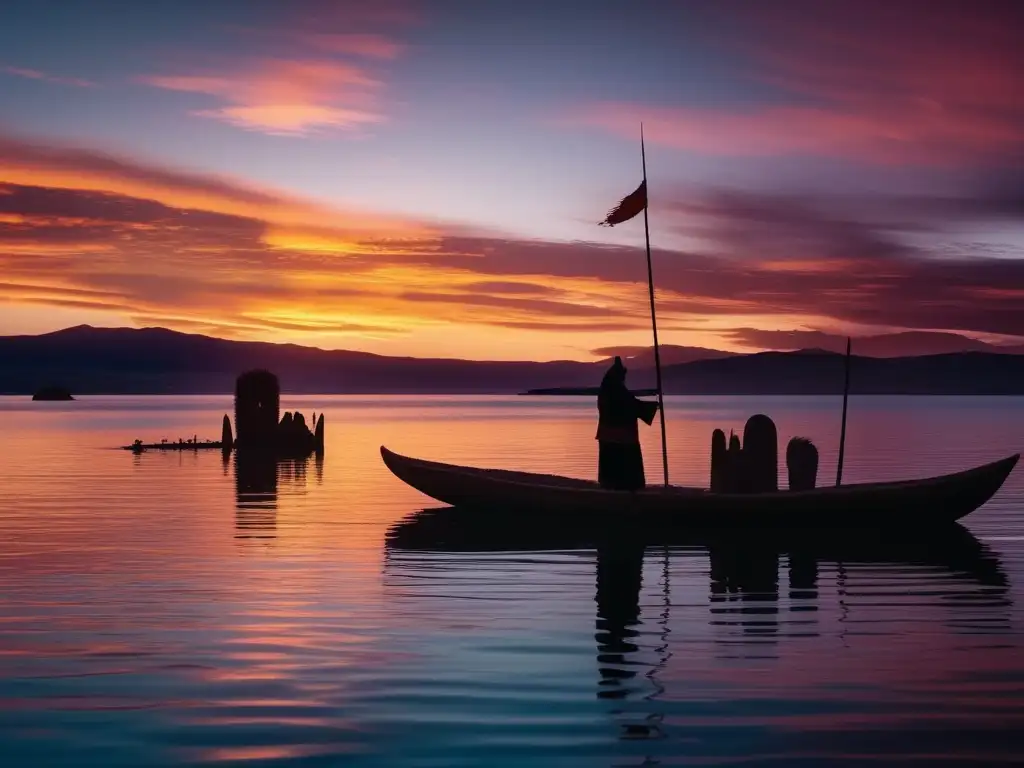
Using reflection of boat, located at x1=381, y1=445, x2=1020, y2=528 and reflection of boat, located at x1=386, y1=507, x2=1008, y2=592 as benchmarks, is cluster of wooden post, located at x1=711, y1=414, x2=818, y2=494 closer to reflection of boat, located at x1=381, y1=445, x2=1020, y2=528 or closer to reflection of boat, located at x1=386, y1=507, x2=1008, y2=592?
reflection of boat, located at x1=381, y1=445, x2=1020, y2=528

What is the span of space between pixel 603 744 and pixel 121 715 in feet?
13.1

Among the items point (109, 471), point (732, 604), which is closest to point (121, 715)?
point (732, 604)

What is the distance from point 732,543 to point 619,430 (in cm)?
299

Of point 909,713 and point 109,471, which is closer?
point 909,713

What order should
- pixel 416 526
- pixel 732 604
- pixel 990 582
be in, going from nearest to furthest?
1. pixel 732 604
2. pixel 990 582
3. pixel 416 526

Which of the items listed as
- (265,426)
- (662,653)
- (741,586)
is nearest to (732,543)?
(741,586)

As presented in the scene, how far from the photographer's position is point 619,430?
77.8 ft

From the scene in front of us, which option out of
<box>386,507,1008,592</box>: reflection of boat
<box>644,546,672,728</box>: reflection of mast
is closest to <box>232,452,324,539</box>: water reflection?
<box>386,507,1008,592</box>: reflection of boat

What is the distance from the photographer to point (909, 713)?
10219mm

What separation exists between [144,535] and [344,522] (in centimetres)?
442

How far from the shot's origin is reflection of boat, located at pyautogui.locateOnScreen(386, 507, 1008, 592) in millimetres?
20219

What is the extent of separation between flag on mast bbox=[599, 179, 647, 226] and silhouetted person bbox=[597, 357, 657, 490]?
3.83m

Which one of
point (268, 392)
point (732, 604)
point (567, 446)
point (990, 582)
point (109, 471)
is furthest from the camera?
point (567, 446)

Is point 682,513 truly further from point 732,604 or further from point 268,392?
point 268,392
